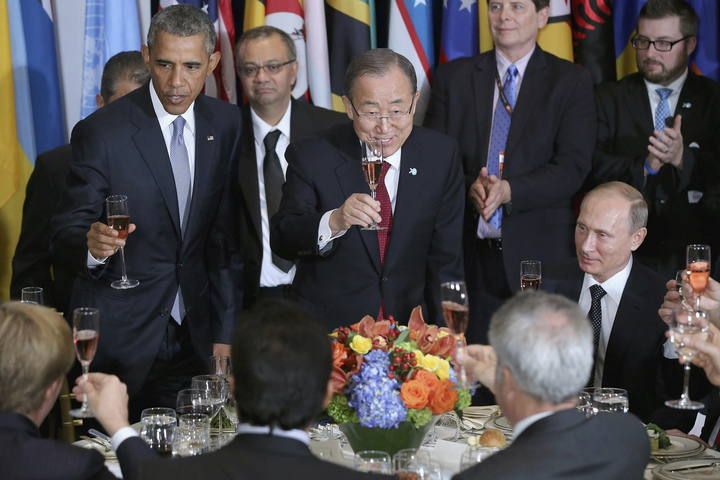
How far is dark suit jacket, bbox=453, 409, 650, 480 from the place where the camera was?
8.87 ft

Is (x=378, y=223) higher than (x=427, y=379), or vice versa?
(x=378, y=223)

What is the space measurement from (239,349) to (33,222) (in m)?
3.29

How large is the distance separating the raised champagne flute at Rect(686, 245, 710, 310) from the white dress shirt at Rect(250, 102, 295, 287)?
7.67ft

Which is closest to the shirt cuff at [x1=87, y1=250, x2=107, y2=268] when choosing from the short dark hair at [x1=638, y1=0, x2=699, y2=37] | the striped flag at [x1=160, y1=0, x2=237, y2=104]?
the striped flag at [x1=160, y1=0, x2=237, y2=104]

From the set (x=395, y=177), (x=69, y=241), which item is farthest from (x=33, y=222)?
(x=395, y=177)

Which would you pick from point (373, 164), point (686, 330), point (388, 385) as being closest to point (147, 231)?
point (373, 164)

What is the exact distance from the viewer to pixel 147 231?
488 cm

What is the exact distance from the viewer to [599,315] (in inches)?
186

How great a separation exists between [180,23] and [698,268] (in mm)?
2327

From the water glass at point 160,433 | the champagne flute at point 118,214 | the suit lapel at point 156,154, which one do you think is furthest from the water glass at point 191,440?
the suit lapel at point 156,154

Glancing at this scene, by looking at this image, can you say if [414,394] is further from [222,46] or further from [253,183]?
[222,46]

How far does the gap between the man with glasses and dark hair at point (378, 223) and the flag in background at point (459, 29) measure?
1614mm

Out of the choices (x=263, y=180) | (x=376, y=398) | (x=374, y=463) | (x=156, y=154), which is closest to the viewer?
(x=374, y=463)

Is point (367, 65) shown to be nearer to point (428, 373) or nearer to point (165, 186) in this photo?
point (165, 186)
